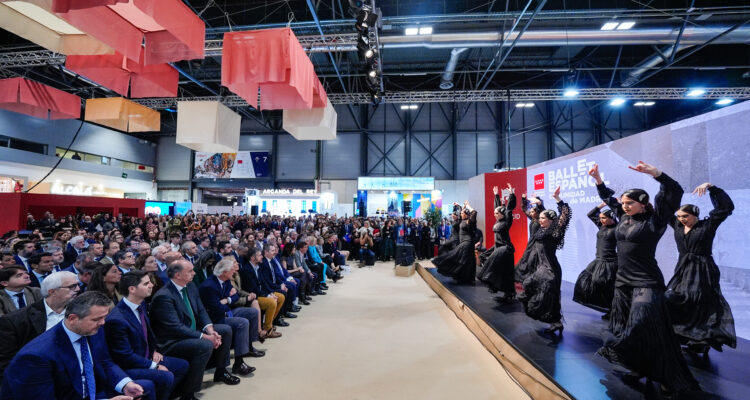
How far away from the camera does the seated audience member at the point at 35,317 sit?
1899 mm

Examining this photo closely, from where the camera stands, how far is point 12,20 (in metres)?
3.95

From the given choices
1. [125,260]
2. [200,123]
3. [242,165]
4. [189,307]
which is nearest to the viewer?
[189,307]

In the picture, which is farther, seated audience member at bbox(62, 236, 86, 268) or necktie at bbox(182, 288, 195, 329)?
seated audience member at bbox(62, 236, 86, 268)

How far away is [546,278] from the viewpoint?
3.37 m

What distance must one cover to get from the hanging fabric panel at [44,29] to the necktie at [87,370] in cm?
407

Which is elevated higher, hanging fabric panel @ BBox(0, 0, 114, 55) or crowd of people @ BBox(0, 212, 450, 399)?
hanging fabric panel @ BBox(0, 0, 114, 55)

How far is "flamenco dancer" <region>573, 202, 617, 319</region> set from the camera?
11.0ft

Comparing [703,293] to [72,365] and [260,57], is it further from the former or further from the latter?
[260,57]

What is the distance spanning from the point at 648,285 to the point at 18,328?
399cm

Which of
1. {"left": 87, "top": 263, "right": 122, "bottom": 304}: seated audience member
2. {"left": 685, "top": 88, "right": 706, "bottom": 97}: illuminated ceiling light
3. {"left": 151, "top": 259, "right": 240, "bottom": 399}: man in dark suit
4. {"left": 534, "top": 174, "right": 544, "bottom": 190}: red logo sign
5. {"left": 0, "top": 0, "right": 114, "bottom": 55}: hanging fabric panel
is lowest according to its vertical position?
{"left": 151, "top": 259, "right": 240, "bottom": 399}: man in dark suit

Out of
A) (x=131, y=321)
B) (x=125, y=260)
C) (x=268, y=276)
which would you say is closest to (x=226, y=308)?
(x=131, y=321)

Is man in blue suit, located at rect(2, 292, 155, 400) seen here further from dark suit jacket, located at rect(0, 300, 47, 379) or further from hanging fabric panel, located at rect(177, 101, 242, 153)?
hanging fabric panel, located at rect(177, 101, 242, 153)

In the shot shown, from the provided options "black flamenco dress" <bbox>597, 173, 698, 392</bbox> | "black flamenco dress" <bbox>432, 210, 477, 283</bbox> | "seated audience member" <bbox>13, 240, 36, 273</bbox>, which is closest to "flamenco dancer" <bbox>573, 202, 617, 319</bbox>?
"black flamenco dress" <bbox>597, 173, 698, 392</bbox>

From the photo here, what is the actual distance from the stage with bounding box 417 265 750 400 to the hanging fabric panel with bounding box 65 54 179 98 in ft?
18.5
